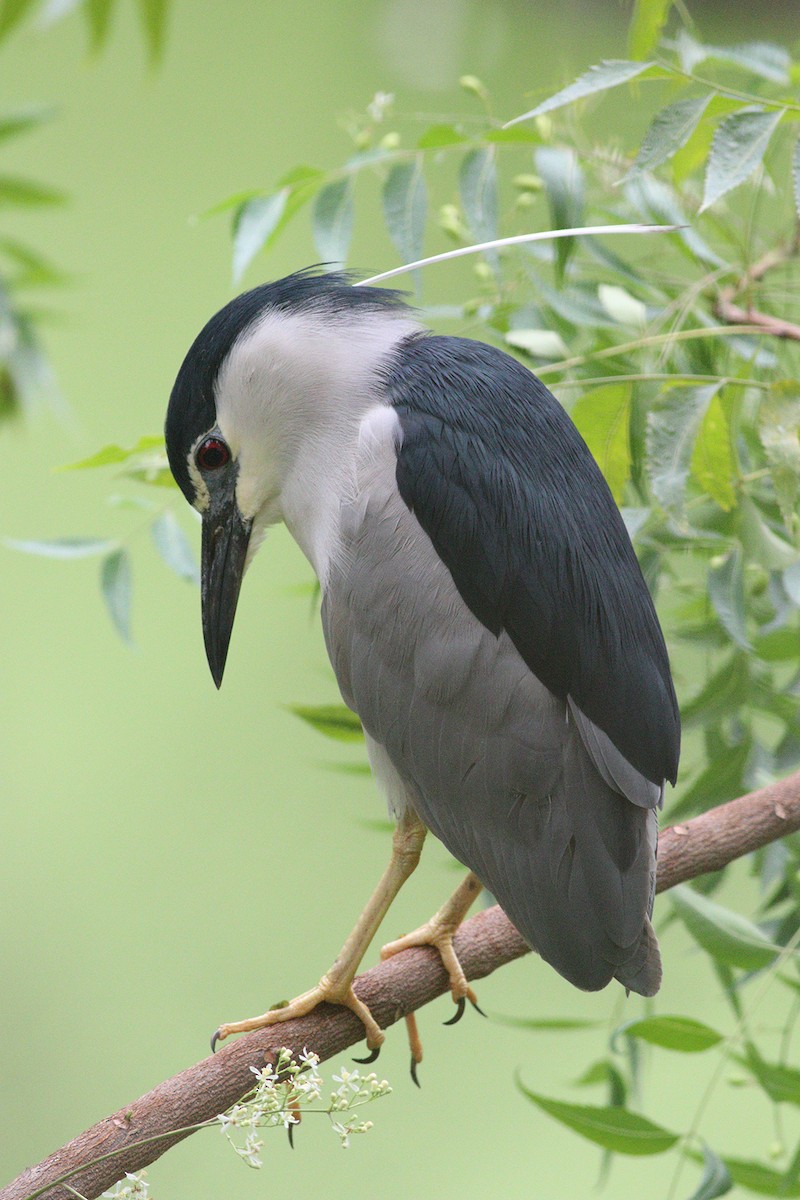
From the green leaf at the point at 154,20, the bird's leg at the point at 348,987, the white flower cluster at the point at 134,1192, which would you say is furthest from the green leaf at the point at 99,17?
the white flower cluster at the point at 134,1192

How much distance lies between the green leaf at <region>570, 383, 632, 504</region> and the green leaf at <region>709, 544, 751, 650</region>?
139mm

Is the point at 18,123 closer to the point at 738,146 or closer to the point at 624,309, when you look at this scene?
the point at 624,309

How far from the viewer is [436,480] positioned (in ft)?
2.93

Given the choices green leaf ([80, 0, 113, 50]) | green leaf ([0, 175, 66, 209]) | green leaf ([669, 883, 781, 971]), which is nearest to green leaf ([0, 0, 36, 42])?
green leaf ([80, 0, 113, 50])

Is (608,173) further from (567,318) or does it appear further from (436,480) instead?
(436,480)

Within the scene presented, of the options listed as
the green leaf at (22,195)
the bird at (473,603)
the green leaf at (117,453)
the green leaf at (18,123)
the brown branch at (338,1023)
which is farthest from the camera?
the green leaf at (22,195)

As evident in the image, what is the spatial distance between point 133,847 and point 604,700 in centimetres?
178

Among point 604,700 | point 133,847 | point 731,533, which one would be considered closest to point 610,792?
point 604,700

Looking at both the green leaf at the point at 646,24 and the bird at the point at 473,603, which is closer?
the bird at the point at 473,603

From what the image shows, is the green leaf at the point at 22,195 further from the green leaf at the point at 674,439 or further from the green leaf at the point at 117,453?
the green leaf at the point at 674,439

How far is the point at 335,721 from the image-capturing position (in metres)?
1.19

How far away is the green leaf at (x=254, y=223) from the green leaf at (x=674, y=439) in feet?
1.47

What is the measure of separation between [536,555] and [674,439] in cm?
18

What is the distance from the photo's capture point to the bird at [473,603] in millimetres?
894
